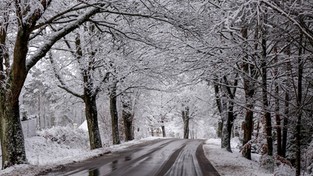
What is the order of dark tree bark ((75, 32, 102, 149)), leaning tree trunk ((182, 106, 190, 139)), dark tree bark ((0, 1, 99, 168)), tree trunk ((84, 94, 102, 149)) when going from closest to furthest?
1. dark tree bark ((0, 1, 99, 168))
2. dark tree bark ((75, 32, 102, 149))
3. tree trunk ((84, 94, 102, 149))
4. leaning tree trunk ((182, 106, 190, 139))

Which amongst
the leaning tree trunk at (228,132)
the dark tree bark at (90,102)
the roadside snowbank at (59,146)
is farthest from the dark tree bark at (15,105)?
the leaning tree trunk at (228,132)

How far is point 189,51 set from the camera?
32.2 feet

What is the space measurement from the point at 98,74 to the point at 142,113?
1737 cm

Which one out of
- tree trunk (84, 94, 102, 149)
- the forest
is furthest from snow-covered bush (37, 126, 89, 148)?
the forest

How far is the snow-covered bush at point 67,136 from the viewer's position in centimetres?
2545

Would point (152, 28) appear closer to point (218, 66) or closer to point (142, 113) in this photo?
point (218, 66)

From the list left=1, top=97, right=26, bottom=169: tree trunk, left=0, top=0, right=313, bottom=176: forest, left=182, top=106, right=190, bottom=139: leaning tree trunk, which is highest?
left=0, top=0, right=313, bottom=176: forest

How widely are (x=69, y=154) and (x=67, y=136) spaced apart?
5029mm

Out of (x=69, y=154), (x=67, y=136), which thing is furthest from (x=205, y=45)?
(x=67, y=136)

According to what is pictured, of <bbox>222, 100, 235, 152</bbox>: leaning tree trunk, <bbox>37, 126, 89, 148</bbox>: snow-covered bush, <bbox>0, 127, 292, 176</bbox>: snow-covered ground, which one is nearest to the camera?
<bbox>0, 127, 292, 176</bbox>: snow-covered ground

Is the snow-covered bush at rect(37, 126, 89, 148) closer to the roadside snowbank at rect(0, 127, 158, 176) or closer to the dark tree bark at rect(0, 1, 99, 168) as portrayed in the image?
the roadside snowbank at rect(0, 127, 158, 176)

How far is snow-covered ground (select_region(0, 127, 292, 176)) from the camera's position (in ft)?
33.1

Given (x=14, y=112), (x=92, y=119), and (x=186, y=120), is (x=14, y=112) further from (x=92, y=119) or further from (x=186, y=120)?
(x=186, y=120)

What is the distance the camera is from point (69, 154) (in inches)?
889
